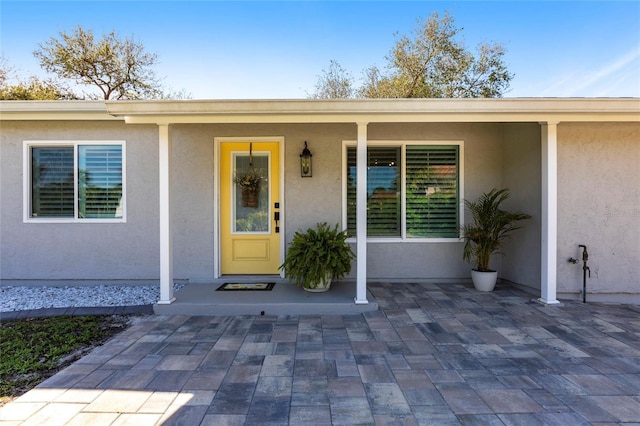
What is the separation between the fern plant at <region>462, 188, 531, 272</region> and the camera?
4.55 metres

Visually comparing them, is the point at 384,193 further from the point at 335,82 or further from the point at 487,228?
the point at 335,82

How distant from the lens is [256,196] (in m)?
4.99

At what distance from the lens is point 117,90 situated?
11.7m

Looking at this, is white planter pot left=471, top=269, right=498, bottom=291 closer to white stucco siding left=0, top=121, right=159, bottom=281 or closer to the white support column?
the white support column

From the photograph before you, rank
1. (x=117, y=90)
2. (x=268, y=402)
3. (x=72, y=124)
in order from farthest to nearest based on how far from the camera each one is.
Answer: (x=117, y=90), (x=72, y=124), (x=268, y=402)

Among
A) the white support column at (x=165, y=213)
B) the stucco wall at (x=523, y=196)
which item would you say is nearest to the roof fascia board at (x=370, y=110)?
the white support column at (x=165, y=213)

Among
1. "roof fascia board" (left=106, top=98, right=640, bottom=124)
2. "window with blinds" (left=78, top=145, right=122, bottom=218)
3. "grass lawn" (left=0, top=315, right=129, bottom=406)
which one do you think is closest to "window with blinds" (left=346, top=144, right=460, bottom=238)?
"roof fascia board" (left=106, top=98, right=640, bottom=124)

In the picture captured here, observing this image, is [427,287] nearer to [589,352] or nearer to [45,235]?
[589,352]

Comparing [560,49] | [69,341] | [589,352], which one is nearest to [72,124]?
[69,341]

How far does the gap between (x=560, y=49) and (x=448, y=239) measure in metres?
9.33

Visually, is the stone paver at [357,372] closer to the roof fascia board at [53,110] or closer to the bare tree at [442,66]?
the roof fascia board at [53,110]

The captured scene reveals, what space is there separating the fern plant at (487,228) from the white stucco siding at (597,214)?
0.59m

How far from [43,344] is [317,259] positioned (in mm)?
2849

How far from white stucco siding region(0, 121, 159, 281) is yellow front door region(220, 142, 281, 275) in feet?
3.54
